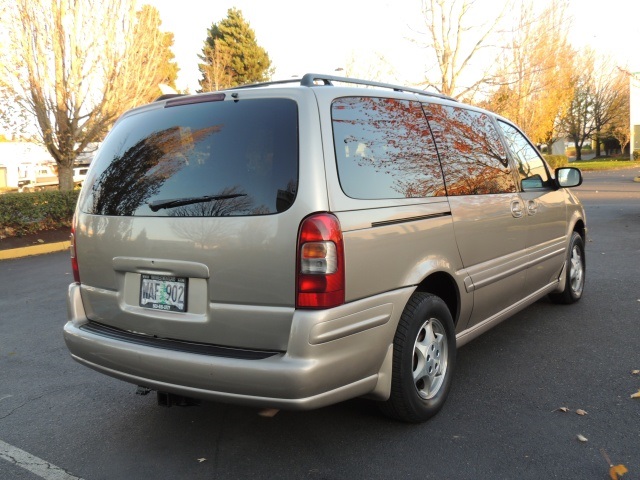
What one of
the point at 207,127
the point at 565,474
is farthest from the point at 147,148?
the point at 565,474

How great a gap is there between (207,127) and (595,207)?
14616mm

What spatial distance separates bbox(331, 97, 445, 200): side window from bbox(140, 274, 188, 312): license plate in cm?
96

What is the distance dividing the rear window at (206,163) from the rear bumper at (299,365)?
0.63m

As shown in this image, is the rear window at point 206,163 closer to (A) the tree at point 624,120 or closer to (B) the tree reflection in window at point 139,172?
(B) the tree reflection in window at point 139,172

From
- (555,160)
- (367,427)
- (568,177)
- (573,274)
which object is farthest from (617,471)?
(555,160)

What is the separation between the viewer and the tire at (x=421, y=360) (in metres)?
3.08

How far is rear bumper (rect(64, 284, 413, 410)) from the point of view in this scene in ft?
A: 8.43

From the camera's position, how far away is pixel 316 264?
2611 mm

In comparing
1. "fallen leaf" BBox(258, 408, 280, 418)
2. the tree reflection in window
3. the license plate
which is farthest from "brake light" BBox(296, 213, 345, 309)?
"fallen leaf" BBox(258, 408, 280, 418)

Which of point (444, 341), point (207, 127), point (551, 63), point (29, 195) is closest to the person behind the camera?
point (207, 127)

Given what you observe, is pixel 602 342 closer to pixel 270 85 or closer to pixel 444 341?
pixel 444 341

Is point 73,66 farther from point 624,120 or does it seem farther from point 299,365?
point 624,120

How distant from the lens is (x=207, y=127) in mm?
2955

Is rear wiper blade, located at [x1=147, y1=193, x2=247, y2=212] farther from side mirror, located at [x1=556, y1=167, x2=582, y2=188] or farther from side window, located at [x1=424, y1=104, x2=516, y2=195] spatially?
side mirror, located at [x1=556, y1=167, x2=582, y2=188]
